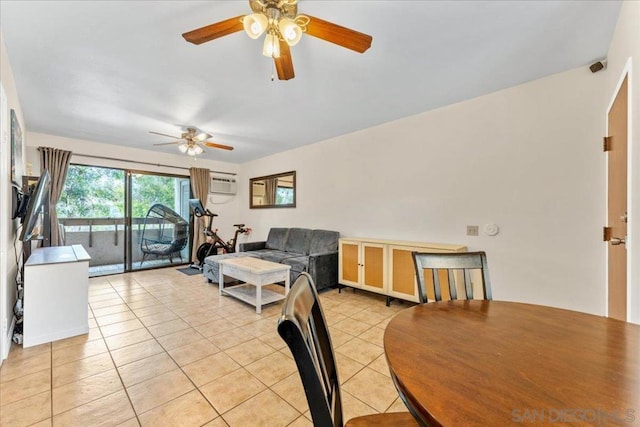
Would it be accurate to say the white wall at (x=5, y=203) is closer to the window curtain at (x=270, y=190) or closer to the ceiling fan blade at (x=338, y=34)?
the ceiling fan blade at (x=338, y=34)

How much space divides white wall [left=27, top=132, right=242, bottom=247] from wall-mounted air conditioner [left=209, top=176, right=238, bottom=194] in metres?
0.14

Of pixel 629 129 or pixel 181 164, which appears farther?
pixel 181 164

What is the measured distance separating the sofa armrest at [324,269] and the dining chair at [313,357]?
9.09ft

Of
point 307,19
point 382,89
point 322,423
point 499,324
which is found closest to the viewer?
point 322,423

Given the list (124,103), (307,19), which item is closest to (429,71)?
(307,19)

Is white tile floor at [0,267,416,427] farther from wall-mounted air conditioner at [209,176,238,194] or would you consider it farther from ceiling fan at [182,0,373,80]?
wall-mounted air conditioner at [209,176,238,194]

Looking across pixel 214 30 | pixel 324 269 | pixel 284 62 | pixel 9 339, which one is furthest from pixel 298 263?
pixel 214 30

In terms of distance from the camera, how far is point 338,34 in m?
1.59

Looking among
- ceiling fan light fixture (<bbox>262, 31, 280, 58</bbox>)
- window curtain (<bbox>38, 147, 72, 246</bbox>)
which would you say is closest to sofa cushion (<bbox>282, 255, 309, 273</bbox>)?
ceiling fan light fixture (<bbox>262, 31, 280, 58</bbox>)

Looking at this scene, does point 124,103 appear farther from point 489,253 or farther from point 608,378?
point 489,253

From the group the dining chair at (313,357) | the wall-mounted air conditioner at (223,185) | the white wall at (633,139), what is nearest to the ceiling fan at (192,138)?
the wall-mounted air conditioner at (223,185)

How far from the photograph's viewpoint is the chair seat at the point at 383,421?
0.92 metres

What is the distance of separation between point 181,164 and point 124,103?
2668 mm

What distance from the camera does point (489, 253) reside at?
2848 mm
